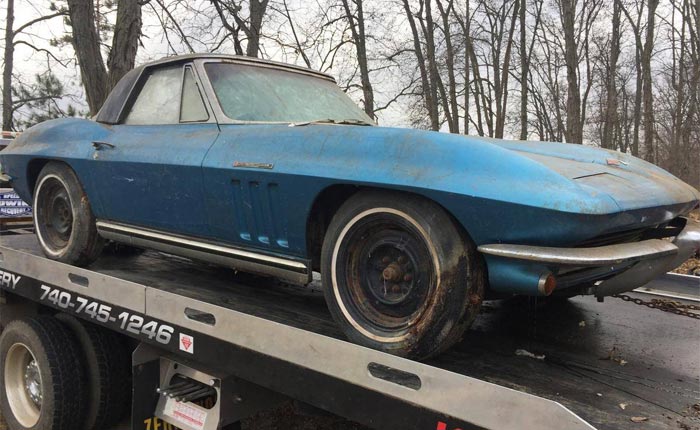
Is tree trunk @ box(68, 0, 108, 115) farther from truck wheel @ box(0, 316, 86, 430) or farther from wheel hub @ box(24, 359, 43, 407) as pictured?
wheel hub @ box(24, 359, 43, 407)

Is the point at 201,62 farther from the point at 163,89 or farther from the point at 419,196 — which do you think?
the point at 419,196

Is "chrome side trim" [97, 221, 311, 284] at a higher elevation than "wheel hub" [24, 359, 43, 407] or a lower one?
higher

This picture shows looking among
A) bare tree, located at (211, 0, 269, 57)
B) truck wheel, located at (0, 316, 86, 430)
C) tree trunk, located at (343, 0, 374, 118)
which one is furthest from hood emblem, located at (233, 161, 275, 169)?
tree trunk, located at (343, 0, 374, 118)

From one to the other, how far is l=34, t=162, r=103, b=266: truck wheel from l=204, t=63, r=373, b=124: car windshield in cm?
140

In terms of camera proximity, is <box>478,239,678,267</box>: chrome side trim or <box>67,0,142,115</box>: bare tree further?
<box>67,0,142,115</box>: bare tree

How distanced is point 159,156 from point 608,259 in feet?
8.03

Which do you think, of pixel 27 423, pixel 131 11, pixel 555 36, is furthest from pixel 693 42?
pixel 27 423

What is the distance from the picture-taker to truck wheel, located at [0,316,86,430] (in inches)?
134

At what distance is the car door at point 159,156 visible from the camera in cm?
306

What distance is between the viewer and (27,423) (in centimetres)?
362

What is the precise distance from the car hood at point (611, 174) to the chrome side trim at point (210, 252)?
1.17m

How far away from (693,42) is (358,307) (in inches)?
1080

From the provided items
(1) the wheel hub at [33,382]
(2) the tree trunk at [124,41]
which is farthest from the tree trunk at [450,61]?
(1) the wheel hub at [33,382]

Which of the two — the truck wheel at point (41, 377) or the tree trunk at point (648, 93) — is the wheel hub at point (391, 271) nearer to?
the truck wheel at point (41, 377)
